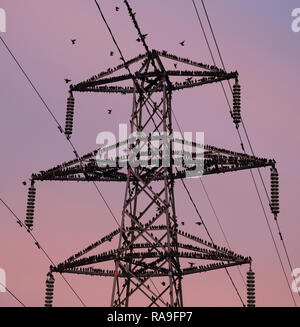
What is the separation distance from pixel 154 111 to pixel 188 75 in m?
2.06

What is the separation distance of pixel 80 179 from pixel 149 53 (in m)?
5.94
